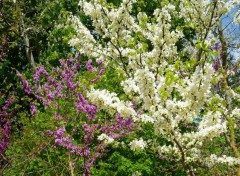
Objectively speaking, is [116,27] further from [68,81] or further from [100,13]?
[68,81]

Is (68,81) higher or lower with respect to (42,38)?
lower

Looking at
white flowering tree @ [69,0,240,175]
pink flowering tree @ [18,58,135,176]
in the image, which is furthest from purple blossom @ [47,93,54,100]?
white flowering tree @ [69,0,240,175]

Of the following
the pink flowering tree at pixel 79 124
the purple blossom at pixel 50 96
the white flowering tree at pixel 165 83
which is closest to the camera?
the white flowering tree at pixel 165 83

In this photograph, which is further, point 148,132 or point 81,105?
point 148,132

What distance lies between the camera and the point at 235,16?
8.59 meters

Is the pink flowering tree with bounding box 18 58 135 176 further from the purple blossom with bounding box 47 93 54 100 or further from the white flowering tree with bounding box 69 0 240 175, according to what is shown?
the white flowering tree with bounding box 69 0 240 175

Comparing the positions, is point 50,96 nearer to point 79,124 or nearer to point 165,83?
point 79,124

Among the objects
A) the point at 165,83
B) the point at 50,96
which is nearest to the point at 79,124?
the point at 50,96

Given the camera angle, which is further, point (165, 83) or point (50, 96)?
point (50, 96)

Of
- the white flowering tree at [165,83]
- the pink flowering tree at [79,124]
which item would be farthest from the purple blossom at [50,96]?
the white flowering tree at [165,83]

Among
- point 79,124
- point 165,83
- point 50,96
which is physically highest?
point 50,96

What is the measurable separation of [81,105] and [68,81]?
1.60 meters

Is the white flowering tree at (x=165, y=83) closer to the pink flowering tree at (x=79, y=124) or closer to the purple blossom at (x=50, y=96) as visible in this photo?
the pink flowering tree at (x=79, y=124)

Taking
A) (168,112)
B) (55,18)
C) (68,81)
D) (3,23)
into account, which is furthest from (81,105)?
(55,18)
